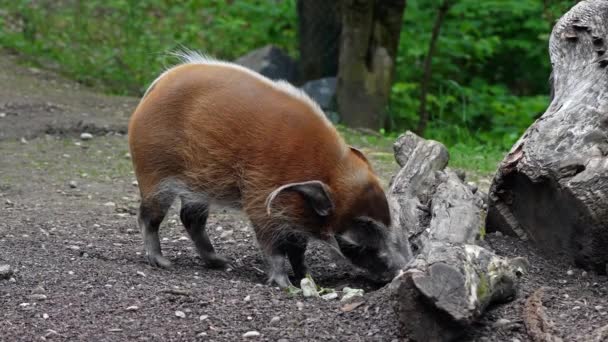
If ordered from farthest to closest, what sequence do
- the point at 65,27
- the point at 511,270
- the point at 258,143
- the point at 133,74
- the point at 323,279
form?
the point at 65,27 → the point at 133,74 → the point at 323,279 → the point at 258,143 → the point at 511,270

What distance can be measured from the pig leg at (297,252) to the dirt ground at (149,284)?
14 centimetres

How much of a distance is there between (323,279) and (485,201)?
1.03m

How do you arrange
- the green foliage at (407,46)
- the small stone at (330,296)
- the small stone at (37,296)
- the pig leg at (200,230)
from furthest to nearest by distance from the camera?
the green foliage at (407,46)
the pig leg at (200,230)
the small stone at (330,296)
the small stone at (37,296)

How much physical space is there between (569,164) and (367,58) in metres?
6.03

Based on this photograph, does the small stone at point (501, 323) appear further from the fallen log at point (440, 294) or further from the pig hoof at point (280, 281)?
the pig hoof at point (280, 281)

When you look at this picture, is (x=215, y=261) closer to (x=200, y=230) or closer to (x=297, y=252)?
(x=200, y=230)

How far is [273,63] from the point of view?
38.3ft

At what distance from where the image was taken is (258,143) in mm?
4934

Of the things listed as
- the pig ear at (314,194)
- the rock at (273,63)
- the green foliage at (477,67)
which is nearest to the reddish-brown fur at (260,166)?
the pig ear at (314,194)

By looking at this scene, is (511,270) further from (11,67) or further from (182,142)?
(11,67)

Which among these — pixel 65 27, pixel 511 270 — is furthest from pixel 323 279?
pixel 65 27

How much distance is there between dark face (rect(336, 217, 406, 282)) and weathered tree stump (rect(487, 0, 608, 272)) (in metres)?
0.74

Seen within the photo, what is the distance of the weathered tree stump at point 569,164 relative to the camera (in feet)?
15.3

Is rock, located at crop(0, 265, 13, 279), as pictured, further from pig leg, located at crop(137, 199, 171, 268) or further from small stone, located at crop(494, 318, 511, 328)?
small stone, located at crop(494, 318, 511, 328)
